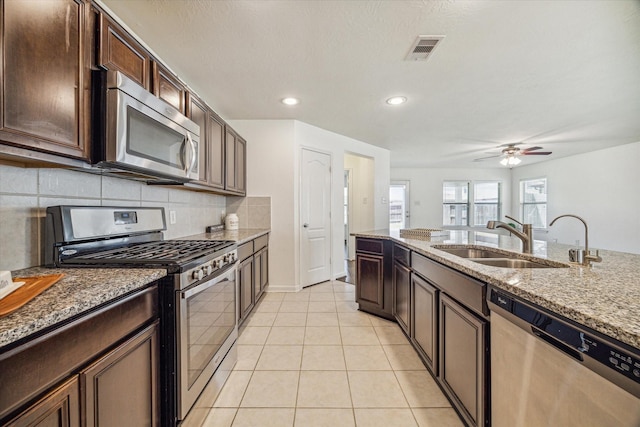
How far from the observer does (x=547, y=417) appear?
83cm

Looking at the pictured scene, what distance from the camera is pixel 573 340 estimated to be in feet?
2.42

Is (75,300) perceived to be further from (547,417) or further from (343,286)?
(343,286)

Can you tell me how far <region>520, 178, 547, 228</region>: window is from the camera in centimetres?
670

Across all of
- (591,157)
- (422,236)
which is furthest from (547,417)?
(591,157)

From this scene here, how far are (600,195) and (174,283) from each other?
757cm

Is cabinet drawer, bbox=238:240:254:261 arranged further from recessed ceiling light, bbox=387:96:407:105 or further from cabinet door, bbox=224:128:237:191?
recessed ceiling light, bbox=387:96:407:105

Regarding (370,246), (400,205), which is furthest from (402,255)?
(400,205)

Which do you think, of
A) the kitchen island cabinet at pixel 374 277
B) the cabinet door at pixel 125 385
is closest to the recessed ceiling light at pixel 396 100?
the kitchen island cabinet at pixel 374 277

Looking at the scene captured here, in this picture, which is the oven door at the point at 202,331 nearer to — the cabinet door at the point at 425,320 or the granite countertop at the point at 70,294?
the granite countertop at the point at 70,294

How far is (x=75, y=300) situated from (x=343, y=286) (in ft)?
11.1

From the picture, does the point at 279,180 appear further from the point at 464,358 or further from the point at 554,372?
the point at 554,372

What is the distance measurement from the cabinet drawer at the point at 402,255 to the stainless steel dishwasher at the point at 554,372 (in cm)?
100

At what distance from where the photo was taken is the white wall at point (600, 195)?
185 inches

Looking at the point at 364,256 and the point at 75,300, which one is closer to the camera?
the point at 75,300
